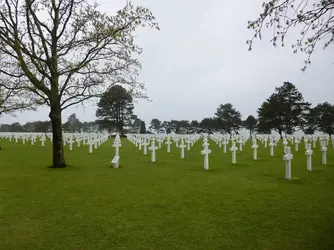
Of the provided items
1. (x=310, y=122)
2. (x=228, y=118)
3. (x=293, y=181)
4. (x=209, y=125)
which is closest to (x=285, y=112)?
(x=310, y=122)

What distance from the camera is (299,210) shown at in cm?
552

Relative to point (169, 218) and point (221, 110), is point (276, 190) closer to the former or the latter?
point (169, 218)

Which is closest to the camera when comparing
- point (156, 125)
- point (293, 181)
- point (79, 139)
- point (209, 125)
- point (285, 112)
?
point (293, 181)

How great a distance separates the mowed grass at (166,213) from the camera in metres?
4.07

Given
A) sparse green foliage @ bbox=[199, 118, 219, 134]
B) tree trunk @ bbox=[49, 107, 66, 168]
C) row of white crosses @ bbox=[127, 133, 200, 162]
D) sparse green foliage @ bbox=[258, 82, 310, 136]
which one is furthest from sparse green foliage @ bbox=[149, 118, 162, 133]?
tree trunk @ bbox=[49, 107, 66, 168]

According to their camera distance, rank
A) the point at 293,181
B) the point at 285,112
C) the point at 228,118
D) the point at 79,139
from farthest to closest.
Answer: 1. the point at 228,118
2. the point at 285,112
3. the point at 79,139
4. the point at 293,181

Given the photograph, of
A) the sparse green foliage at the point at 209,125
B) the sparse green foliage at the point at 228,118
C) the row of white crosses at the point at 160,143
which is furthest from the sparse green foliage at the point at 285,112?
the row of white crosses at the point at 160,143

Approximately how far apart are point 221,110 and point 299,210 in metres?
70.5

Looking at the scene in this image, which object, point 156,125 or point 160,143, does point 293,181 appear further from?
point 156,125

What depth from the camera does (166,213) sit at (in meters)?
5.35

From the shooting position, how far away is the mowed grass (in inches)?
160

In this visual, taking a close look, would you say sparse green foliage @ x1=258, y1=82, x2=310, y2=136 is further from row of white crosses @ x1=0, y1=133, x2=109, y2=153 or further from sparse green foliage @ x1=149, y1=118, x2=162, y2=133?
sparse green foliage @ x1=149, y1=118, x2=162, y2=133

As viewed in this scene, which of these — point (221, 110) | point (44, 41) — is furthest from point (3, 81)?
point (221, 110)

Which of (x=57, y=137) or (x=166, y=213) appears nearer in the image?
(x=166, y=213)
